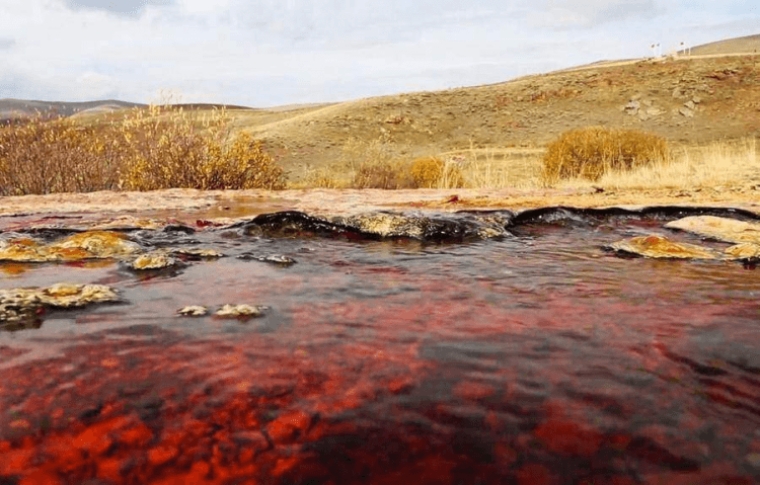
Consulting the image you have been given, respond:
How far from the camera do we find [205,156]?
31.5ft

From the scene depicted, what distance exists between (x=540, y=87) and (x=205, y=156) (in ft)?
122

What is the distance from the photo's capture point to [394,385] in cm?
169

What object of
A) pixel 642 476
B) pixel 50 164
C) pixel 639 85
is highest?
pixel 639 85

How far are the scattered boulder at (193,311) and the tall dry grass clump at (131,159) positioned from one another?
7264 millimetres

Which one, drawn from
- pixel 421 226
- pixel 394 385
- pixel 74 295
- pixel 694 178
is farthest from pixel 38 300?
pixel 694 178

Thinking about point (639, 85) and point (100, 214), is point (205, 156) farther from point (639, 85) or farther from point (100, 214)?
point (639, 85)

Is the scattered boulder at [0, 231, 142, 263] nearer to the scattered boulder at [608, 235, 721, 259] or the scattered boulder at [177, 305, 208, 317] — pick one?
the scattered boulder at [177, 305, 208, 317]

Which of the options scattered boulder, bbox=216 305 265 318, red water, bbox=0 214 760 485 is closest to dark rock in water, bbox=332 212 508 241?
red water, bbox=0 214 760 485

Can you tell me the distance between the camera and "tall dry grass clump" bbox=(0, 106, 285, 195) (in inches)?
360

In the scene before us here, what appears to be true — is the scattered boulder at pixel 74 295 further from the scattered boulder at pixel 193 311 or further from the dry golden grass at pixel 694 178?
the dry golden grass at pixel 694 178

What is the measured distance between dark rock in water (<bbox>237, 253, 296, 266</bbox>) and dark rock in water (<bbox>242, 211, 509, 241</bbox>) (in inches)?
32.3

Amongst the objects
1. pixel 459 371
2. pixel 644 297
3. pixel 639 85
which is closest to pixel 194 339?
pixel 459 371

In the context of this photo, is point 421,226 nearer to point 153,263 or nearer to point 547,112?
point 153,263

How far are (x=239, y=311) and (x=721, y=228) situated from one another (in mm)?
3829
